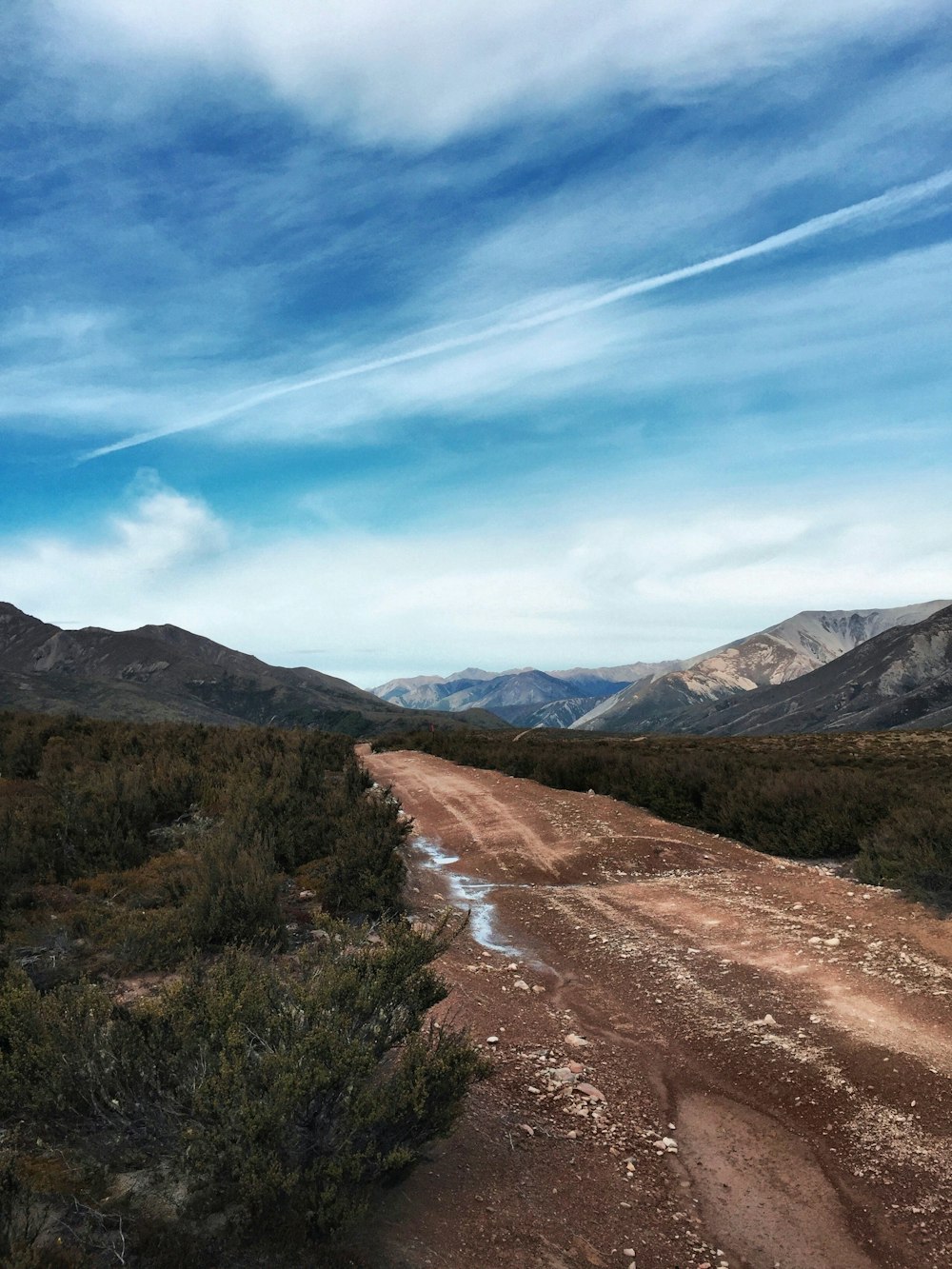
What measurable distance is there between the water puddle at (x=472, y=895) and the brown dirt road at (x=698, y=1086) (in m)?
0.07

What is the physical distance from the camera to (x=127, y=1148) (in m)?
4.07

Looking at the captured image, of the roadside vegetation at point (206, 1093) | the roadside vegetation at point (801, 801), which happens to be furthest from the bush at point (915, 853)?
the roadside vegetation at point (206, 1093)

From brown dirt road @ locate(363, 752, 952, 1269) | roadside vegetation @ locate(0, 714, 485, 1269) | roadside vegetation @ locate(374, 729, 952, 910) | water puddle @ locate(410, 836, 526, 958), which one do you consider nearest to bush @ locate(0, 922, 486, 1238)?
roadside vegetation @ locate(0, 714, 485, 1269)

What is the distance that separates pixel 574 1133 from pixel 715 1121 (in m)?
1.25

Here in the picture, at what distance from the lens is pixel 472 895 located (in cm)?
1320

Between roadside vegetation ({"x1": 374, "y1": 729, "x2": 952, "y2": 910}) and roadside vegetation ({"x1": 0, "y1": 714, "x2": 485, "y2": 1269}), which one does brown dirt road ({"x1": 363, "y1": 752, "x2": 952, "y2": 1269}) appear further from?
roadside vegetation ({"x1": 374, "y1": 729, "x2": 952, "y2": 910})

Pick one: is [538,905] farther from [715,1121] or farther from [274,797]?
[715,1121]

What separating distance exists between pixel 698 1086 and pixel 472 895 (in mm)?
7093

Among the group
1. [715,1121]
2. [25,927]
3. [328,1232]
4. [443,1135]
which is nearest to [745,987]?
[715,1121]

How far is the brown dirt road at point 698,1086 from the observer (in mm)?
4520

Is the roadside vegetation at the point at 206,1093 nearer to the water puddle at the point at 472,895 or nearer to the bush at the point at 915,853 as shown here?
the water puddle at the point at 472,895

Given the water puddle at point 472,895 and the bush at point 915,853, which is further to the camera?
the water puddle at point 472,895

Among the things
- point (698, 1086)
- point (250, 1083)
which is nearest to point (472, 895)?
point (698, 1086)

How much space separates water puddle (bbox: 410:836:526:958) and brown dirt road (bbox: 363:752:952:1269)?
0.21 feet
